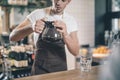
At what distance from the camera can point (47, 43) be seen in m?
1.68

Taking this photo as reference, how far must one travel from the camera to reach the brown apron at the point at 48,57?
66.7 inches

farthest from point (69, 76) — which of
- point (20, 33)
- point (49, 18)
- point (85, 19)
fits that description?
point (85, 19)

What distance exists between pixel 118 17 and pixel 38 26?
203 cm

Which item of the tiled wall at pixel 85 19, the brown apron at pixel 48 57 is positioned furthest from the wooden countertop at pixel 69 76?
the tiled wall at pixel 85 19

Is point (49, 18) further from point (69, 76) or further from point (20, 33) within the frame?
point (69, 76)

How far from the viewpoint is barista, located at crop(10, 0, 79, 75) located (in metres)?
1.70

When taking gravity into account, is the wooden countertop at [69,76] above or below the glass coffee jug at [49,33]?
below

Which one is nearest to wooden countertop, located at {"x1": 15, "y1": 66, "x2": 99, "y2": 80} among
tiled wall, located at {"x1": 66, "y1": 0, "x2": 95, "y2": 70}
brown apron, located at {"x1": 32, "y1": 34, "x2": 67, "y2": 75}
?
brown apron, located at {"x1": 32, "y1": 34, "x2": 67, "y2": 75}

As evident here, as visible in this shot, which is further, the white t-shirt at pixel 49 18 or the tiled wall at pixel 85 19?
the tiled wall at pixel 85 19

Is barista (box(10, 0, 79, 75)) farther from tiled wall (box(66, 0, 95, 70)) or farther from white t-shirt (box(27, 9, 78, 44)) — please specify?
tiled wall (box(66, 0, 95, 70))

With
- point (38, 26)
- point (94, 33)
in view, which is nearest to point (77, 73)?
point (38, 26)

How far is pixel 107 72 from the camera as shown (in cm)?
35

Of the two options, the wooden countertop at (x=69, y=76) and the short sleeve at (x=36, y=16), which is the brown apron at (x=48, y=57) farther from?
the wooden countertop at (x=69, y=76)

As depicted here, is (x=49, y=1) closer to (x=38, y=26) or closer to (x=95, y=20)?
(x=38, y=26)
